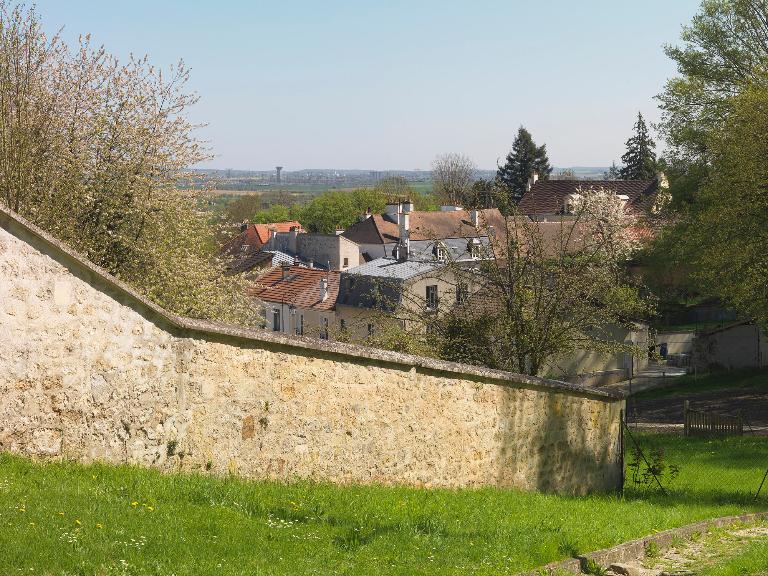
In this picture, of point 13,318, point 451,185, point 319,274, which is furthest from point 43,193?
point 451,185

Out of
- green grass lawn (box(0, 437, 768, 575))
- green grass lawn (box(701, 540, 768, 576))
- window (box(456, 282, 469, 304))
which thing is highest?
window (box(456, 282, 469, 304))

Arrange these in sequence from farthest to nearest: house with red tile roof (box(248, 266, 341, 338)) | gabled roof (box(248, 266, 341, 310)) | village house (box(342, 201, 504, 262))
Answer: village house (box(342, 201, 504, 262))
gabled roof (box(248, 266, 341, 310))
house with red tile roof (box(248, 266, 341, 338))

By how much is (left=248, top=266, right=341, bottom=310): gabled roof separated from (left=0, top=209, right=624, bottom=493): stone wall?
3490 cm


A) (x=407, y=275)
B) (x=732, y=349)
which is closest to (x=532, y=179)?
Answer: (x=407, y=275)

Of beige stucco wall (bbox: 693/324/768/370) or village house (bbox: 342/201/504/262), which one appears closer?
beige stucco wall (bbox: 693/324/768/370)

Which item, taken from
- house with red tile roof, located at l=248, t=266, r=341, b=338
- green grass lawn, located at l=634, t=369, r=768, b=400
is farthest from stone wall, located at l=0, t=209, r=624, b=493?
house with red tile roof, located at l=248, t=266, r=341, b=338

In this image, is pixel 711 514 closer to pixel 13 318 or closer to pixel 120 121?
pixel 13 318

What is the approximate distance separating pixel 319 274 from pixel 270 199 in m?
96.1

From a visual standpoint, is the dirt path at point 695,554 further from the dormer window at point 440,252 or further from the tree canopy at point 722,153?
the tree canopy at point 722,153

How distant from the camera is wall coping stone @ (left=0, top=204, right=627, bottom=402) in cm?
845

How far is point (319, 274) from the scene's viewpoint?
165ft

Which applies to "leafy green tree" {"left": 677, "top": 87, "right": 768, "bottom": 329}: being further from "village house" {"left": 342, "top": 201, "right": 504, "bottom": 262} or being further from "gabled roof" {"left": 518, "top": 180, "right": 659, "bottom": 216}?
"gabled roof" {"left": 518, "top": 180, "right": 659, "bottom": 216}

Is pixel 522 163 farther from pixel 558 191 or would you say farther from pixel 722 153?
pixel 722 153

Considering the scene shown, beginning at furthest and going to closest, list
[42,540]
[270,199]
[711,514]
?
[270,199]
[711,514]
[42,540]
